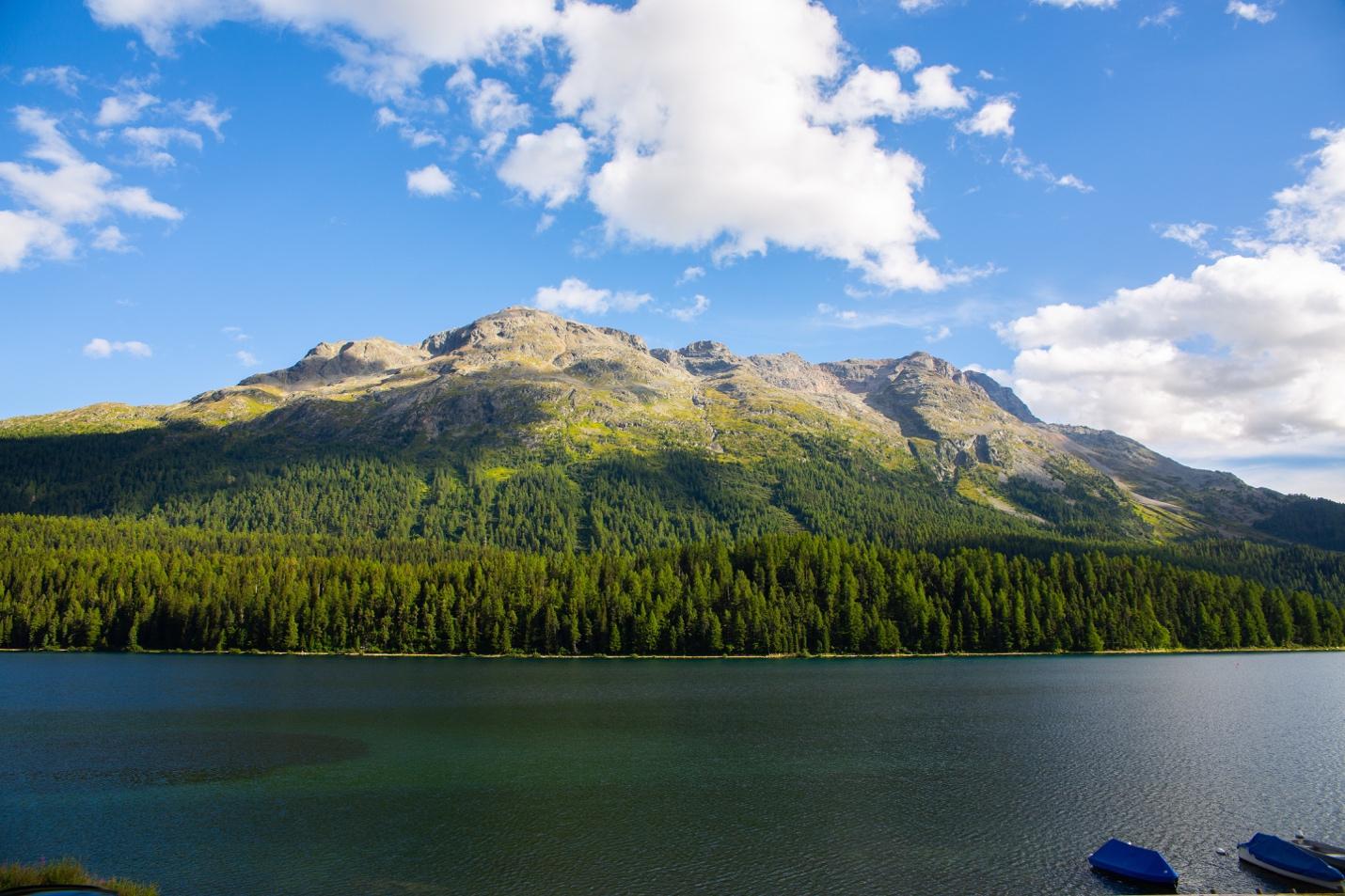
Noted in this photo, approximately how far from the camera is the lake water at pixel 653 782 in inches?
1706

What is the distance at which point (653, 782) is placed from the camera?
61.4m

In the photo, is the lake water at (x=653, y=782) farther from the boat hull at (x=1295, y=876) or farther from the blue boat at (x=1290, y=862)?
the blue boat at (x=1290, y=862)

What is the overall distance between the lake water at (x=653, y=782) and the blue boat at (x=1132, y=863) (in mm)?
1246

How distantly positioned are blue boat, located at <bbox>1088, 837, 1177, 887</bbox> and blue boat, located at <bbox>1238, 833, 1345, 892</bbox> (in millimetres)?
5239

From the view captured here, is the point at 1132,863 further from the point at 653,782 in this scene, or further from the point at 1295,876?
the point at 653,782

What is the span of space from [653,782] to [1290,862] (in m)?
41.6

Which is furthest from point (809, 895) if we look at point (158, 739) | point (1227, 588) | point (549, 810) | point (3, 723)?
point (1227, 588)

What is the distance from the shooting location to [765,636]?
531 feet

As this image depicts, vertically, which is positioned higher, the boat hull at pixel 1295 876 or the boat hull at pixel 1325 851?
the boat hull at pixel 1325 851

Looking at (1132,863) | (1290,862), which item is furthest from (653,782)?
(1290,862)

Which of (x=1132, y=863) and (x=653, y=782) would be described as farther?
(x=653, y=782)

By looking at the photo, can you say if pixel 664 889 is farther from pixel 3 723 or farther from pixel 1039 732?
pixel 3 723

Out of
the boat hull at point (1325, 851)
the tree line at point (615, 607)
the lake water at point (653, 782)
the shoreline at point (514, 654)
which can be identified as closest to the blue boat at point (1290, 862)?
the boat hull at point (1325, 851)

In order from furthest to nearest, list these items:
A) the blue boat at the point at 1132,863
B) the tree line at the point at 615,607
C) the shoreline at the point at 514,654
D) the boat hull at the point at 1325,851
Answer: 1. the tree line at the point at 615,607
2. the shoreline at the point at 514,654
3. the boat hull at the point at 1325,851
4. the blue boat at the point at 1132,863
